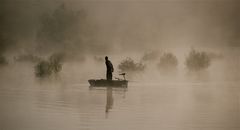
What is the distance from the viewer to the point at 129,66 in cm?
240

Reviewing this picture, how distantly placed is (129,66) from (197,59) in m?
0.43

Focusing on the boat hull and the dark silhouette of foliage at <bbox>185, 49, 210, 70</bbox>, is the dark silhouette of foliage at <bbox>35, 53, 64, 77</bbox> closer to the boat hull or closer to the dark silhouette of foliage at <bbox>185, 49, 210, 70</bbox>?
the boat hull

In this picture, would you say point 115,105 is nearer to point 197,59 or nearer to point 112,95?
point 112,95

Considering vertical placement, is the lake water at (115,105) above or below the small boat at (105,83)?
below

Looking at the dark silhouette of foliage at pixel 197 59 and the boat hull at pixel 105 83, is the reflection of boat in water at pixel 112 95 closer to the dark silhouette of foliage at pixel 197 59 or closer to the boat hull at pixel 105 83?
the boat hull at pixel 105 83

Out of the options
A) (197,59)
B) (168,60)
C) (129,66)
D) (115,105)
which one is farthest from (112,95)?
(197,59)

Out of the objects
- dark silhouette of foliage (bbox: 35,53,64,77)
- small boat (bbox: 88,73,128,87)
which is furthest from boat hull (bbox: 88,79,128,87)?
dark silhouette of foliage (bbox: 35,53,64,77)

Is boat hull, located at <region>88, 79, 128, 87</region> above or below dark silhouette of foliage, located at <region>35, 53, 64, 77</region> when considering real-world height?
below

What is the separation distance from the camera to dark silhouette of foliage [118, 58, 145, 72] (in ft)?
7.85

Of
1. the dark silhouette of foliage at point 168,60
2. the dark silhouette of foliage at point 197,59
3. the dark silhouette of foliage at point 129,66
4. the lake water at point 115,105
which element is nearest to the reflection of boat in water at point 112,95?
the lake water at point 115,105

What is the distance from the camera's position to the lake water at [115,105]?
2.37m

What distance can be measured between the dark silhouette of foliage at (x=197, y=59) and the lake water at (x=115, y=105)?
0.31ft

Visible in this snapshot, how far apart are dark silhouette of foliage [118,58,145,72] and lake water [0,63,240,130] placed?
94 mm

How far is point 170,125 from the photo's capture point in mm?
2369
